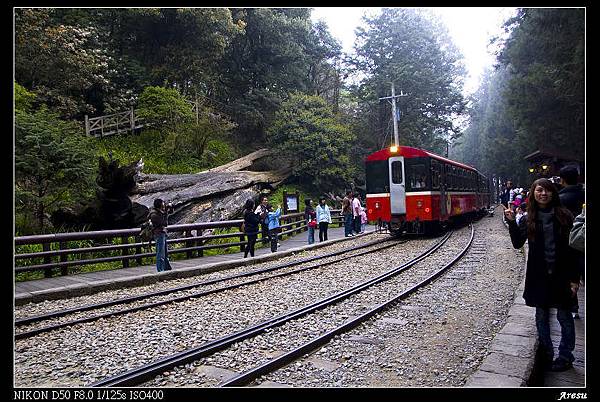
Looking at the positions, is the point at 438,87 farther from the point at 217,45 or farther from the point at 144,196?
the point at 144,196

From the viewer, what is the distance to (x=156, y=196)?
14195 mm

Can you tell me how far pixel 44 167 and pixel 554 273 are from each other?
11.0m

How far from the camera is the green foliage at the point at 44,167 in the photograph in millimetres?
9961

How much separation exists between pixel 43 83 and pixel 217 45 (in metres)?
8.41

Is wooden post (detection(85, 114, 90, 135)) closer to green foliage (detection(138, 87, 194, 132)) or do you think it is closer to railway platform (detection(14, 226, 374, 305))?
green foliage (detection(138, 87, 194, 132))

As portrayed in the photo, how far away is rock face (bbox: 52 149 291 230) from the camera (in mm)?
11758

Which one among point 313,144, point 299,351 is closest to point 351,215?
point 313,144

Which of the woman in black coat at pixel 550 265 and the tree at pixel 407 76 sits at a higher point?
the tree at pixel 407 76

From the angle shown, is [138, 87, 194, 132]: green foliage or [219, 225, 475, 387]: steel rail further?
[138, 87, 194, 132]: green foliage

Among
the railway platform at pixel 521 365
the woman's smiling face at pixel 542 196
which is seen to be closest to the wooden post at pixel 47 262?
A: the railway platform at pixel 521 365

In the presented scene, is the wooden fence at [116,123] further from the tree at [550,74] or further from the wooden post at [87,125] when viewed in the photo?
the tree at [550,74]

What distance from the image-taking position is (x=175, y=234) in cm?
1255

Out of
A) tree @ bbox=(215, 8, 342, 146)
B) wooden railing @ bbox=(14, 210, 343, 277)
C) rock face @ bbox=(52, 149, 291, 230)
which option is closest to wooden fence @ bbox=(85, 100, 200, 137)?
tree @ bbox=(215, 8, 342, 146)

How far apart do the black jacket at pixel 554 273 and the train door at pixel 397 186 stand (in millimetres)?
10144
